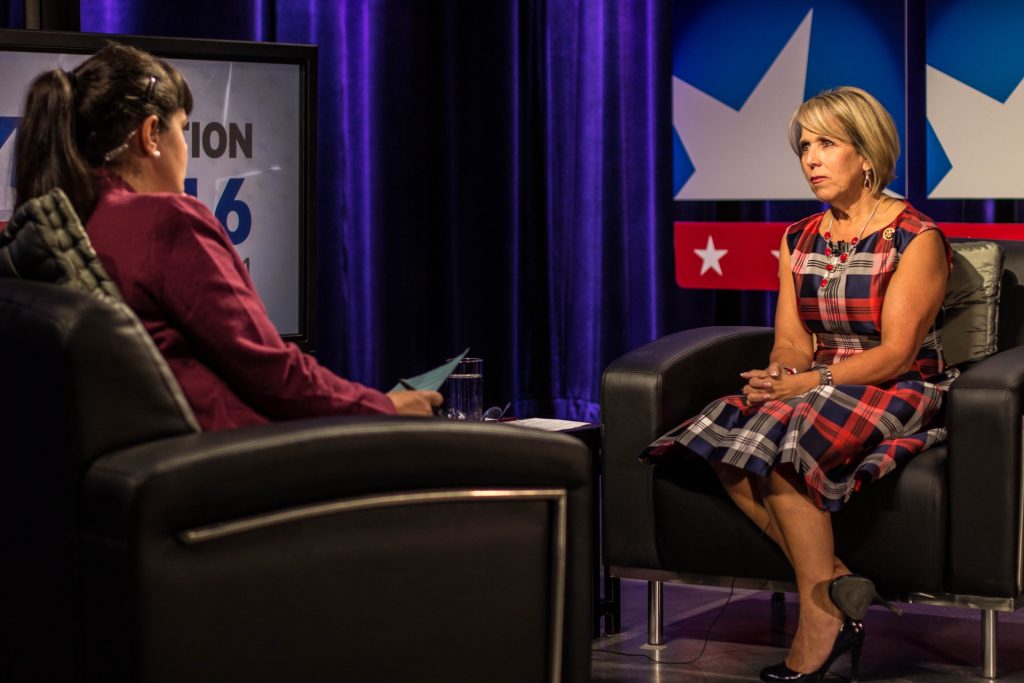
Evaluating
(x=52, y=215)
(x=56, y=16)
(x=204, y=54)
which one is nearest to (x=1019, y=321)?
(x=204, y=54)

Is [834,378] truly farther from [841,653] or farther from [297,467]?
[297,467]

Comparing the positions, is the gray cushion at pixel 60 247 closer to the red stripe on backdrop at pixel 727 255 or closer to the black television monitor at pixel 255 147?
the black television monitor at pixel 255 147

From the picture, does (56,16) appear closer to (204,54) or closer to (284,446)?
(204,54)

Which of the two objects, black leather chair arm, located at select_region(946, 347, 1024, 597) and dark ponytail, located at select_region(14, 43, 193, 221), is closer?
dark ponytail, located at select_region(14, 43, 193, 221)

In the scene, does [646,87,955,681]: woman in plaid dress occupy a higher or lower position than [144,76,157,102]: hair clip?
lower

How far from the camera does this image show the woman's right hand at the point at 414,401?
2107mm

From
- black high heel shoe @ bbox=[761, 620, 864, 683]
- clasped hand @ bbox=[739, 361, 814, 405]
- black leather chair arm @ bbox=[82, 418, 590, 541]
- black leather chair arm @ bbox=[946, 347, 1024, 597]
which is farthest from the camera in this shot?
clasped hand @ bbox=[739, 361, 814, 405]

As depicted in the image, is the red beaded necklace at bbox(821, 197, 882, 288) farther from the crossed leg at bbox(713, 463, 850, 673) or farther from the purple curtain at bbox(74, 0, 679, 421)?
the purple curtain at bbox(74, 0, 679, 421)

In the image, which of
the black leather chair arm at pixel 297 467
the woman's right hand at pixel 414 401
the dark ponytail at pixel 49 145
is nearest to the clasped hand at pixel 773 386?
the woman's right hand at pixel 414 401

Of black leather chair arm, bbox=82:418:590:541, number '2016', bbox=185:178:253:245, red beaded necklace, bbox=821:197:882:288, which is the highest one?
number '2016', bbox=185:178:253:245

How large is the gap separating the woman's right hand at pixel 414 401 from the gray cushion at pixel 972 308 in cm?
142

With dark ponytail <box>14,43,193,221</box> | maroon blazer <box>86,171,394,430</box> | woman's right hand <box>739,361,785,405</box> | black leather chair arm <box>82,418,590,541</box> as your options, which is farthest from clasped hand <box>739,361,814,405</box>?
dark ponytail <box>14,43,193,221</box>

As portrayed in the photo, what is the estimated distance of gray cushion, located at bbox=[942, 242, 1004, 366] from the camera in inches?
120

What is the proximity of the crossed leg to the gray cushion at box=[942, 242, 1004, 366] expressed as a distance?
572mm
